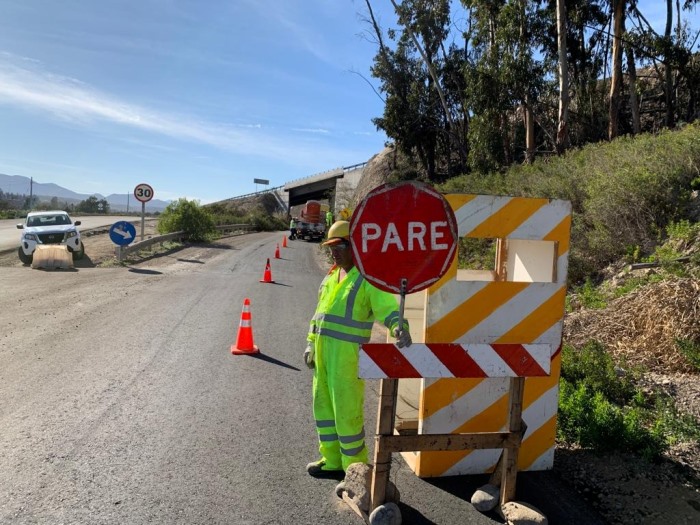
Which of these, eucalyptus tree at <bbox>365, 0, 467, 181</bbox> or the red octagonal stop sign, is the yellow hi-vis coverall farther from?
eucalyptus tree at <bbox>365, 0, 467, 181</bbox>

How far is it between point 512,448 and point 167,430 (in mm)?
2838

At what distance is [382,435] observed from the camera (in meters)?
3.10

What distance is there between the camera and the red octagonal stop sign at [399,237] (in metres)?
3.04

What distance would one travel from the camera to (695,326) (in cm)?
556

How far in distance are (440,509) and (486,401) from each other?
2.76ft

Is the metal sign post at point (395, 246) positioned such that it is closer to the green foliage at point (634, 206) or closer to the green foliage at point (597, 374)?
the green foliage at point (597, 374)

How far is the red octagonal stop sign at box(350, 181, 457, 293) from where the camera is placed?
3.04 m

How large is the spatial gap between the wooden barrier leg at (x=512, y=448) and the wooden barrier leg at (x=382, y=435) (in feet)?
2.57

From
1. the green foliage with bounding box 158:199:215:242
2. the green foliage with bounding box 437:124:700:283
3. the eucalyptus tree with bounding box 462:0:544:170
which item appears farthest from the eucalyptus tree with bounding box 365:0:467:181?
the green foliage with bounding box 437:124:700:283

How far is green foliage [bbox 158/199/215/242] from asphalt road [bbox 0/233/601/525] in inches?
737

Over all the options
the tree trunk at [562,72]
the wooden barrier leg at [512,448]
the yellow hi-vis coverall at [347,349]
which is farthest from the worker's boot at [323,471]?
the tree trunk at [562,72]

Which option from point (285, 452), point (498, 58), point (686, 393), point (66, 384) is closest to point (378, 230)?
point (285, 452)

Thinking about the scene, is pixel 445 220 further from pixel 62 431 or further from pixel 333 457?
pixel 62 431

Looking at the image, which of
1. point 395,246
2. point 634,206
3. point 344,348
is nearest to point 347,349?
point 344,348
